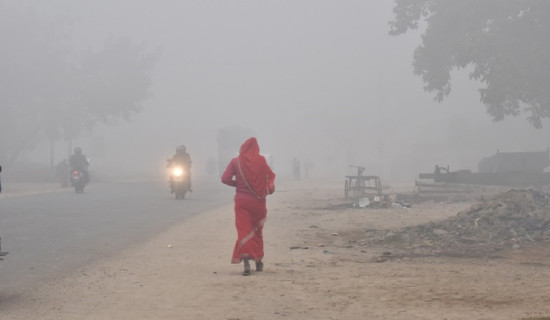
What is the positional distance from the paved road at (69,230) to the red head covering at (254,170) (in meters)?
2.76

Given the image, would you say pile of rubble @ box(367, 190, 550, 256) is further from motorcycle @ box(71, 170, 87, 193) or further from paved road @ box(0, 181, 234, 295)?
motorcycle @ box(71, 170, 87, 193)

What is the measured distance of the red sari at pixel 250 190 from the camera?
9.09 meters

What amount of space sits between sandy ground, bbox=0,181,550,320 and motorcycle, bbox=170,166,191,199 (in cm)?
1289

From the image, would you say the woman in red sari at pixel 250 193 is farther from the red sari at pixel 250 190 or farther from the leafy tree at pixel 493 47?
the leafy tree at pixel 493 47

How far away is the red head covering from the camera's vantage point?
9203 mm

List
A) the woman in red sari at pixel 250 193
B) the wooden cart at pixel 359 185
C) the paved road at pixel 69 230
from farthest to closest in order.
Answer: the wooden cart at pixel 359 185 → the paved road at pixel 69 230 → the woman in red sari at pixel 250 193

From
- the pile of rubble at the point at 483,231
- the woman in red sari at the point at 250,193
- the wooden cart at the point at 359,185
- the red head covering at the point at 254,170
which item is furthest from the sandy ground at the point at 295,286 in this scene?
the wooden cart at the point at 359,185

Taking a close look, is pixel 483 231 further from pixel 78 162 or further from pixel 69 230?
pixel 78 162

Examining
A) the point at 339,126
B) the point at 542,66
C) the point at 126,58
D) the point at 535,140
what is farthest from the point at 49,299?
the point at 339,126

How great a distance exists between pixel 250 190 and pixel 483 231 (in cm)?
555

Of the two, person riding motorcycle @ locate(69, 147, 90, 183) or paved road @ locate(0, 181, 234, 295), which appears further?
person riding motorcycle @ locate(69, 147, 90, 183)

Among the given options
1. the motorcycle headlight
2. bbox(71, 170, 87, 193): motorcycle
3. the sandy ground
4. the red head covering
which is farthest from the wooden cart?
the red head covering

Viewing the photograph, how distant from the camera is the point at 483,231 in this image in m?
12.8

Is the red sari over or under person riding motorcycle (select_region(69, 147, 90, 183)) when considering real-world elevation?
under
